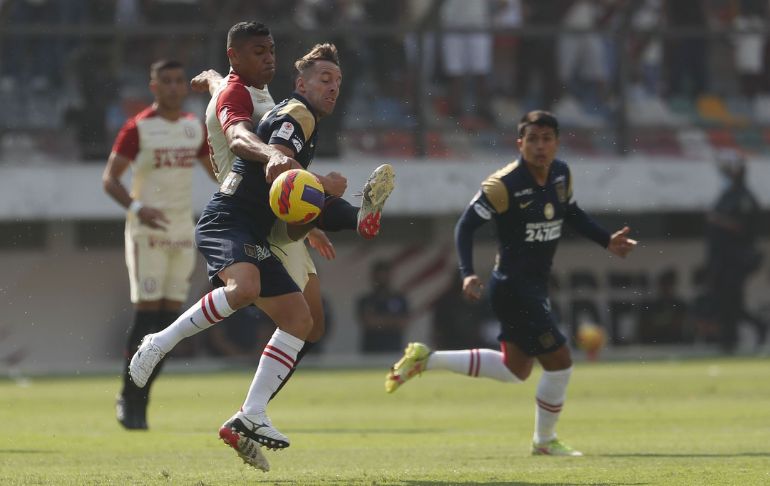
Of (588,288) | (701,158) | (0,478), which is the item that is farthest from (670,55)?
(0,478)

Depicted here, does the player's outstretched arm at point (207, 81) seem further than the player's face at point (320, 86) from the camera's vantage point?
Yes

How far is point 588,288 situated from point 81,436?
18605 millimetres

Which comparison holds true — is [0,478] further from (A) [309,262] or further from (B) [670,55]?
(B) [670,55]

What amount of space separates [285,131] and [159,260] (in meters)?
4.68

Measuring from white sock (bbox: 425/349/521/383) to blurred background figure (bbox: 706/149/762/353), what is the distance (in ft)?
56.5

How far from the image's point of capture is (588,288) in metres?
28.5

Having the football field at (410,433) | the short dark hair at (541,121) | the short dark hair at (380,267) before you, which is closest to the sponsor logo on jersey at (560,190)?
the short dark hair at (541,121)

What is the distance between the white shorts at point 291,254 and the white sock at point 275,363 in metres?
0.48

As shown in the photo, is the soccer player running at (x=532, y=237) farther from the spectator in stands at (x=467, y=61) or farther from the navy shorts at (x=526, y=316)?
the spectator in stands at (x=467, y=61)

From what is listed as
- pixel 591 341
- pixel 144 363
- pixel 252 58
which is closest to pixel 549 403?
pixel 144 363

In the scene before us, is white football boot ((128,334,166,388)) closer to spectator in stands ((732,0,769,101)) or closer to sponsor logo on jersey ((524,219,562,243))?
sponsor logo on jersey ((524,219,562,243))

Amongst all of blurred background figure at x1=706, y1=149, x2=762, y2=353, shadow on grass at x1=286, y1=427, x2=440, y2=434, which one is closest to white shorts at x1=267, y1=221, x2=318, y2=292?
shadow on grass at x1=286, y1=427, x2=440, y2=434

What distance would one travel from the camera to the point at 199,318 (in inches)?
306

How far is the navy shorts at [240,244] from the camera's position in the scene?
25.4ft
